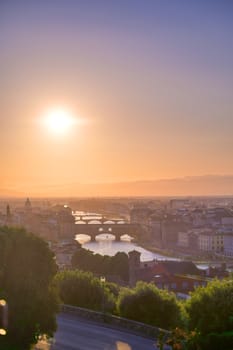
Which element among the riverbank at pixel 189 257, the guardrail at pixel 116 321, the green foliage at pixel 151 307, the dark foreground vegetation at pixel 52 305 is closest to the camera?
the dark foreground vegetation at pixel 52 305

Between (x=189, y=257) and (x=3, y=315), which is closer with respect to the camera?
(x=3, y=315)

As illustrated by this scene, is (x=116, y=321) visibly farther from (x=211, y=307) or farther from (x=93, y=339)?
(x=211, y=307)

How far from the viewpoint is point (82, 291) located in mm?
6441

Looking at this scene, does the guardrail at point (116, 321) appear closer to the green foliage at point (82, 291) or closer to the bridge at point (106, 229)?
the green foliage at point (82, 291)

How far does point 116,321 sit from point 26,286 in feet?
4.41

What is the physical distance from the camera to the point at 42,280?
4.77 meters

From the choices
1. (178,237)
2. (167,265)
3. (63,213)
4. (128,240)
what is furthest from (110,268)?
(63,213)

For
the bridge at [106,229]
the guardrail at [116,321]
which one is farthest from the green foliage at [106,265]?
the bridge at [106,229]

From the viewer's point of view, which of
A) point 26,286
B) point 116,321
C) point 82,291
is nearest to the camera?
point 26,286

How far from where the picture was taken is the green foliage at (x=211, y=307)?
5009 mm

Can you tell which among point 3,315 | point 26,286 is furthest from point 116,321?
point 3,315

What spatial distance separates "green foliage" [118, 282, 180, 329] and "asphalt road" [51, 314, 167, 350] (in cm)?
39

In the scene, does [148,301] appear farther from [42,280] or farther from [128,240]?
[128,240]

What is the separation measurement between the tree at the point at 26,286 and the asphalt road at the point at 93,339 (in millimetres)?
358
